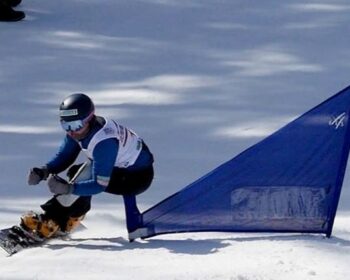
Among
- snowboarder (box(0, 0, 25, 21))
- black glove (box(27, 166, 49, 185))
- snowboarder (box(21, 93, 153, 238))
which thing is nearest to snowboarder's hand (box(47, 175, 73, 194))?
snowboarder (box(21, 93, 153, 238))

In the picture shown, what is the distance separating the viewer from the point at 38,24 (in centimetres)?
1505

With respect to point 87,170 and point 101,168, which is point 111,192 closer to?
point 87,170

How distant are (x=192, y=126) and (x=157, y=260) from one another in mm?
4094

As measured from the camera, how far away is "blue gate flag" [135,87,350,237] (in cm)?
706

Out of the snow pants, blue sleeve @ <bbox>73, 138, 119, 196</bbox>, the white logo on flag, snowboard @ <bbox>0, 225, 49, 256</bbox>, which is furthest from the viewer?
the snow pants

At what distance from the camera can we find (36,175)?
7.50 m

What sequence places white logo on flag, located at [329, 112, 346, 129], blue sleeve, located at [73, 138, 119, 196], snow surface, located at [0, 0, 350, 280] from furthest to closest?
blue sleeve, located at [73, 138, 119, 196] < white logo on flag, located at [329, 112, 346, 129] < snow surface, located at [0, 0, 350, 280]

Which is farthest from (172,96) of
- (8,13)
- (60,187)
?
(60,187)

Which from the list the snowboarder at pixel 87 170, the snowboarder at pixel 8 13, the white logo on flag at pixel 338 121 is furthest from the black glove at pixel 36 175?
the snowboarder at pixel 8 13

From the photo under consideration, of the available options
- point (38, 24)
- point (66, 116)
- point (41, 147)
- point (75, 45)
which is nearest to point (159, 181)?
point (41, 147)

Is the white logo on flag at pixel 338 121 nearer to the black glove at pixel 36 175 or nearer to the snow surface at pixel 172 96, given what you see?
the snow surface at pixel 172 96

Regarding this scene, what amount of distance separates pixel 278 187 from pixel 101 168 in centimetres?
105

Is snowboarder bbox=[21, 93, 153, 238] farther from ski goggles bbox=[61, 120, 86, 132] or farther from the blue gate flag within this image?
the blue gate flag

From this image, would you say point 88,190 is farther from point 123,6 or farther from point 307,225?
point 123,6
